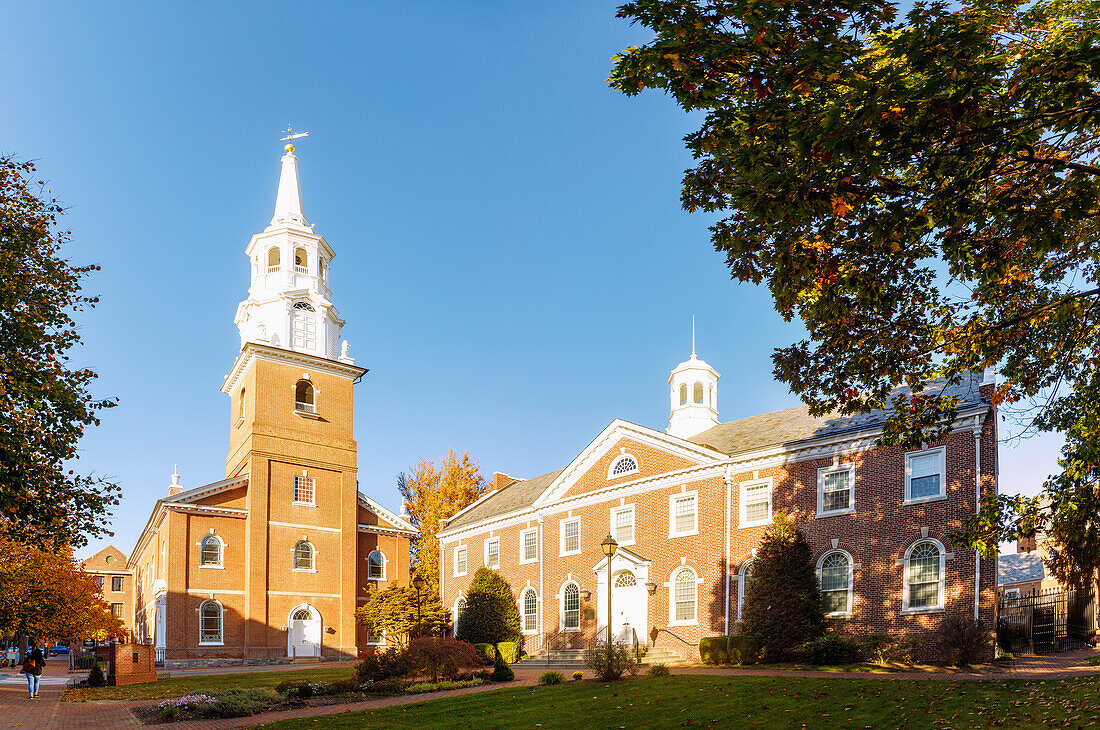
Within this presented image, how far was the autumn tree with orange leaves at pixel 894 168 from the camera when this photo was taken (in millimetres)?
7715

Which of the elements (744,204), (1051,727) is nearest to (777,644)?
(1051,727)

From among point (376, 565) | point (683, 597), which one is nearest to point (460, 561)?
point (376, 565)

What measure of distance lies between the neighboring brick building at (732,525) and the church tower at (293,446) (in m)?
6.65

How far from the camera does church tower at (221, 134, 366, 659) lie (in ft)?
137

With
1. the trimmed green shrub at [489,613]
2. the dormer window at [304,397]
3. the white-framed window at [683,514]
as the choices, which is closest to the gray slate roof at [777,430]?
the white-framed window at [683,514]

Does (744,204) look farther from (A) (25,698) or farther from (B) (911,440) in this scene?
(A) (25,698)

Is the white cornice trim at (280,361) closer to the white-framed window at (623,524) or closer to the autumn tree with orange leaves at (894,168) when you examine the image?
the white-framed window at (623,524)

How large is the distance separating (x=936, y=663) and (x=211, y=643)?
3082 cm

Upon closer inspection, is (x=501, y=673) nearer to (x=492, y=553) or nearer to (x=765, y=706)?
(x=765, y=706)

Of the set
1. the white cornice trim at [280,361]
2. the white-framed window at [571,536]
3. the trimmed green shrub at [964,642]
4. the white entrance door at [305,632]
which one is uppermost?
the white cornice trim at [280,361]

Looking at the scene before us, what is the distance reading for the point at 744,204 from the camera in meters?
8.98

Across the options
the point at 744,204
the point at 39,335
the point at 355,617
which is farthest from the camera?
the point at 355,617

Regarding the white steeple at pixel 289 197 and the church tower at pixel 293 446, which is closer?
the church tower at pixel 293 446

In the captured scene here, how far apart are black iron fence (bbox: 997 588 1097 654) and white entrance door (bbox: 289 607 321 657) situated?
30261mm
